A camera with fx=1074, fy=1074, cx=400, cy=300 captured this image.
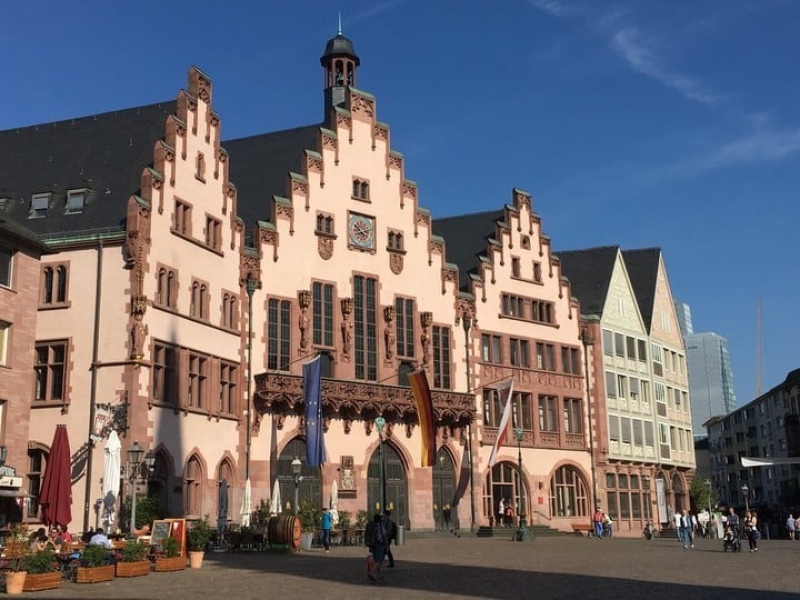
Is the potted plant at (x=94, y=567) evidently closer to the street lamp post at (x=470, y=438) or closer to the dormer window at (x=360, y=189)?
the dormer window at (x=360, y=189)

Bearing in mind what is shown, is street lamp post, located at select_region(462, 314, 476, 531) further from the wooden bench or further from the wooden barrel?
the wooden barrel

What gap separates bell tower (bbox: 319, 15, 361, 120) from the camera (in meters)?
63.2

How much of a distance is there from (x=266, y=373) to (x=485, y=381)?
16.5 metres

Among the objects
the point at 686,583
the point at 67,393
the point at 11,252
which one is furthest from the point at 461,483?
the point at 686,583

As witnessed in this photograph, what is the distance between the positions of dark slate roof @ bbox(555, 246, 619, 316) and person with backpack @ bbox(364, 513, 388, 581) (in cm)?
4508

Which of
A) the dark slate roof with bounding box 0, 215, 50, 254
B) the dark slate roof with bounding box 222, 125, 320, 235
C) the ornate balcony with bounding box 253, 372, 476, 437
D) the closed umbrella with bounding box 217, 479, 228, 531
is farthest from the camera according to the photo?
the dark slate roof with bounding box 222, 125, 320, 235

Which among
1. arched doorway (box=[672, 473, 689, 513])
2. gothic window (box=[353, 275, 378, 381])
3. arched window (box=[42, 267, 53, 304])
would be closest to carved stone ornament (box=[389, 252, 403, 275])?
gothic window (box=[353, 275, 378, 381])

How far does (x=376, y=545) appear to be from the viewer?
28.2 m

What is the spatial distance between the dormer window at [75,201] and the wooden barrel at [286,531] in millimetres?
16994

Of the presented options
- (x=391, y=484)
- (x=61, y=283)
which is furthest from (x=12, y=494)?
(x=391, y=484)

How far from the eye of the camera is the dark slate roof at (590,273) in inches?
2874

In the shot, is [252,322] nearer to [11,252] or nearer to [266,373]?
[266,373]

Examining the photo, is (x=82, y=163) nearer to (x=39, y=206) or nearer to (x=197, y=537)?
(x=39, y=206)

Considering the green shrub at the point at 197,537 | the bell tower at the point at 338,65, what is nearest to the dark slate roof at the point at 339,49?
the bell tower at the point at 338,65
